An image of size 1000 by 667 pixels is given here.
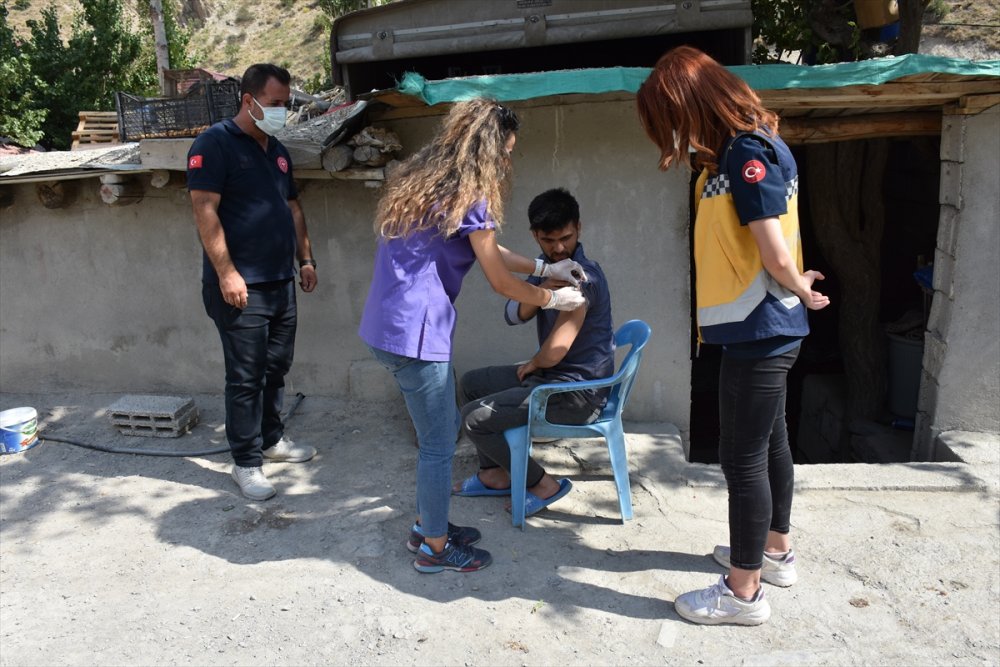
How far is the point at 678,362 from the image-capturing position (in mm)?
4621

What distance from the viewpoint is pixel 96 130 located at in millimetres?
9820

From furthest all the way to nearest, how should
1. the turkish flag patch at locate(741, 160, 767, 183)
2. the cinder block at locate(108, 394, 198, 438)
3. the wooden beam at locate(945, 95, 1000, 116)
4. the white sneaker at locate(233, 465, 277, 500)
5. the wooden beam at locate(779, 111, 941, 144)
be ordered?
the cinder block at locate(108, 394, 198, 438) < the wooden beam at locate(779, 111, 941, 144) < the wooden beam at locate(945, 95, 1000, 116) < the white sneaker at locate(233, 465, 277, 500) < the turkish flag patch at locate(741, 160, 767, 183)

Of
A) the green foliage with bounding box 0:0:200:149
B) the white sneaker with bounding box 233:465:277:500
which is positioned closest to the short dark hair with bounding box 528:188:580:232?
the white sneaker with bounding box 233:465:277:500

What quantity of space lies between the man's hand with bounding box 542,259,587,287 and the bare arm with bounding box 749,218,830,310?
91 centimetres

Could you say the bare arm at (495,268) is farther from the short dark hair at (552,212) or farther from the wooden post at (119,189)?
the wooden post at (119,189)

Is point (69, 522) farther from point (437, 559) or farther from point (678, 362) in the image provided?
point (678, 362)

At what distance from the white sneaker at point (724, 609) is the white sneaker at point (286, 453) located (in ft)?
7.55

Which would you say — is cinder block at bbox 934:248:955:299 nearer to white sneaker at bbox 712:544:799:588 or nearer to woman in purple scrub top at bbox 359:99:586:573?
white sneaker at bbox 712:544:799:588

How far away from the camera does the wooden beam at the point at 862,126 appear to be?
4590 mm

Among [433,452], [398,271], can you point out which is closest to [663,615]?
[433,452]

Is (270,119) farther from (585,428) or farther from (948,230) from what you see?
(948,230)

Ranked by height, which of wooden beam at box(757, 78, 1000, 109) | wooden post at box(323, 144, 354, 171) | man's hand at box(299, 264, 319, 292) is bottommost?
man's hand at box(299, 264, 319, 292)

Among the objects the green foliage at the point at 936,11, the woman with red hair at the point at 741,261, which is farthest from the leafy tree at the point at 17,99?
the green foliage at the point at 936,11

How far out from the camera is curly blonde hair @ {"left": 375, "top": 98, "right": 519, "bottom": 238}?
9.05ft
